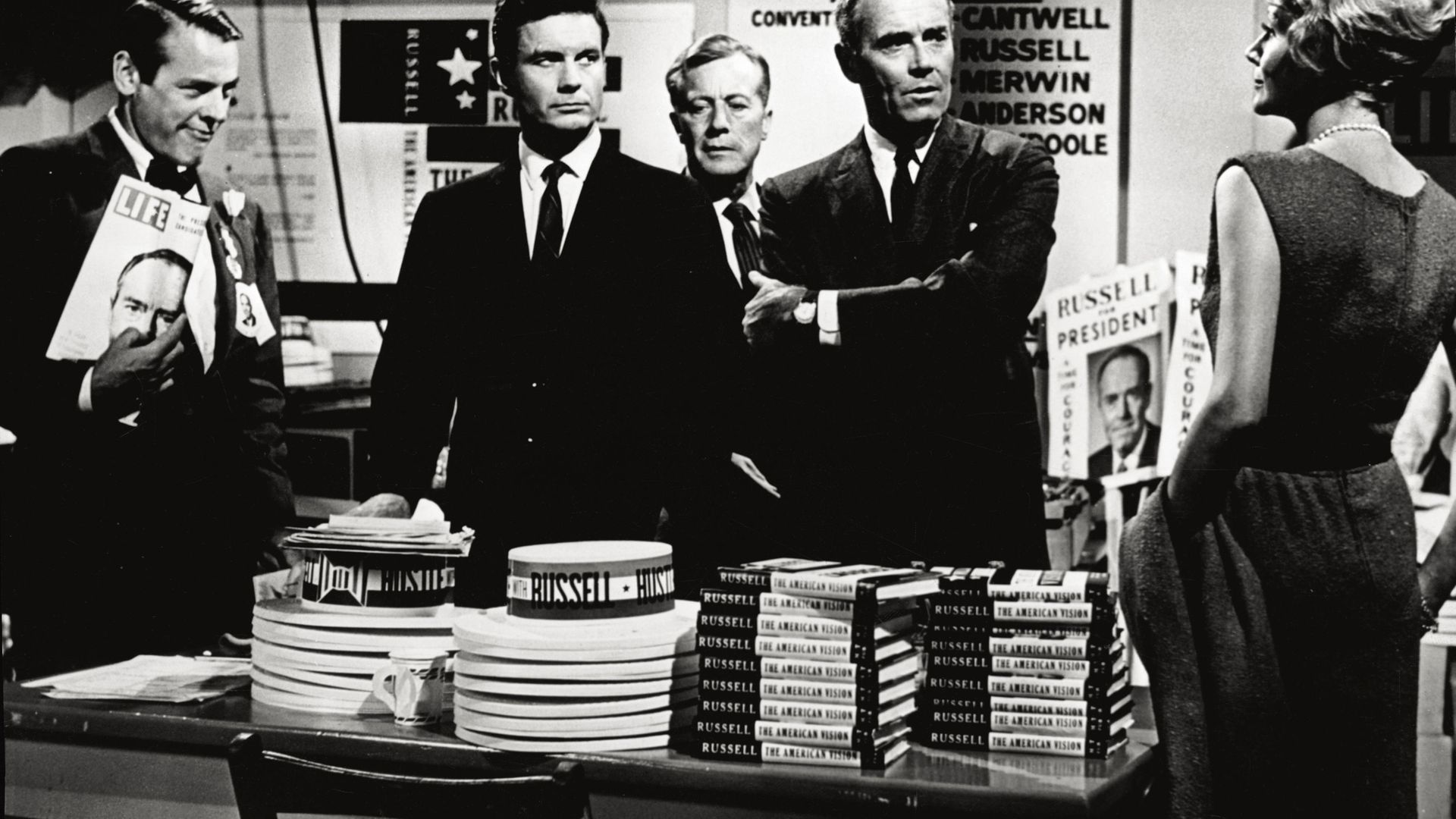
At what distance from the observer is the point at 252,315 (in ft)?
11.8

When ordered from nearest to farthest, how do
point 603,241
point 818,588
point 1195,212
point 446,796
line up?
point 446,796
point 818,588
point 1195,212
point 603,241

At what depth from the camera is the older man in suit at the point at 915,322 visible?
3111 millimetres

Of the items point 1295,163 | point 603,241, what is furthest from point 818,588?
point 603,241

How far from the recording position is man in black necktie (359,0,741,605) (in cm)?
332

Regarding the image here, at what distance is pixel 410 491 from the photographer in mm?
3453

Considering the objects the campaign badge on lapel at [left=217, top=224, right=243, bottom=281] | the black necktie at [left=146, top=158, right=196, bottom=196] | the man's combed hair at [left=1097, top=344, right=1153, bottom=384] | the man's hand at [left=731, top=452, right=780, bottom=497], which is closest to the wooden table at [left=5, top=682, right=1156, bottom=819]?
the man's combed hair at [left=1097, top=344, right=1153, bottom=384]

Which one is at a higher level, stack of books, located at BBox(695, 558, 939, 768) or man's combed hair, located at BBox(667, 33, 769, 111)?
man's combed hair, located at BBox(667, 33, 769, 111)

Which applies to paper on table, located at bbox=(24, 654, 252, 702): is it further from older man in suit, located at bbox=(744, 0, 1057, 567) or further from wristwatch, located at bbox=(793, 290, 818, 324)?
wristwatch, located at bbox=(793, 290, 818, 324)

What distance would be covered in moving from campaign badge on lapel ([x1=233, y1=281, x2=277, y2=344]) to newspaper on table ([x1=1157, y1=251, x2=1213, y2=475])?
2.19 metres

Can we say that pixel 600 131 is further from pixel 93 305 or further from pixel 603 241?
pixel 93 305

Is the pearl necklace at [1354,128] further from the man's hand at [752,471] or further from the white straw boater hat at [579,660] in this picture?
the man's hand at [752,471]

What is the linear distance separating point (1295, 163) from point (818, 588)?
961 millimetres

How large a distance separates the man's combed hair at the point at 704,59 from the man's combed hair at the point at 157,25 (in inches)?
45.4

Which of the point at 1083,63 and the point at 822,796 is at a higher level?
the point at 1083,63
